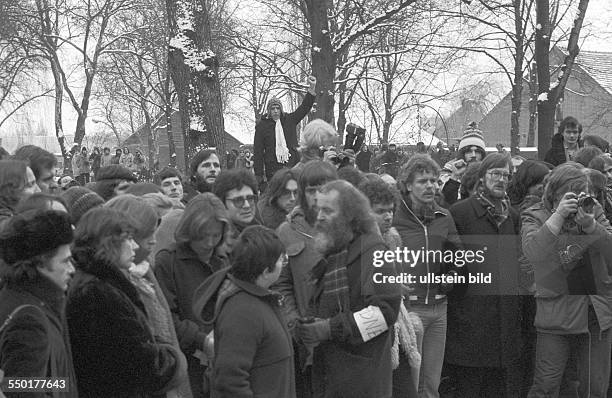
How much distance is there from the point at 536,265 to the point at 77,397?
12.3 feet

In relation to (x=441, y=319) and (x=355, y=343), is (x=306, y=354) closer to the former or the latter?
(x=355, y=343)

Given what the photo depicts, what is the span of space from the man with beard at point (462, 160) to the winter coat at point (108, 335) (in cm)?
436

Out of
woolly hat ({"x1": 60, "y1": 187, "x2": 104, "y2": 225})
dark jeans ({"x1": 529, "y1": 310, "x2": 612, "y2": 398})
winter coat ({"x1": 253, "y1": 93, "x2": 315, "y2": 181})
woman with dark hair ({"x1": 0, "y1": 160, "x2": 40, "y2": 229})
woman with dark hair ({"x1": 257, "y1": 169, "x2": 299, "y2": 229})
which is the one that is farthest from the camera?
winter coat ({"x1": 253, "y1": 93, "x2": 315, "y2": 181})

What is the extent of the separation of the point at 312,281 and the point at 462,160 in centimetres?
388

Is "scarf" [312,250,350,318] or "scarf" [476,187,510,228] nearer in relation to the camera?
"scarf" [312,250,350,318]

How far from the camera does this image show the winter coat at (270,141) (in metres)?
9.20

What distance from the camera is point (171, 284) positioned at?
450 cm

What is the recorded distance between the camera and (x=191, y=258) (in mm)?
4551

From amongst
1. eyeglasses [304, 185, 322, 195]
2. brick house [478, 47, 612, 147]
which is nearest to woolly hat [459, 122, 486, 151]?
eyeglasses [304, 185, 322, 195]

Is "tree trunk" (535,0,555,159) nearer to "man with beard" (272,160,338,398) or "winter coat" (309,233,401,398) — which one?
"man with beard" (272,160,338,398)

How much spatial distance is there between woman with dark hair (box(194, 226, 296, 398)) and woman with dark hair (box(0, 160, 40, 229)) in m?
1.51

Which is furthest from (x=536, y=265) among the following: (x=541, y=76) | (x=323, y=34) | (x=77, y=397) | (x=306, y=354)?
(x=323, y=34)

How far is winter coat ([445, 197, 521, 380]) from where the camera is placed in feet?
19.9

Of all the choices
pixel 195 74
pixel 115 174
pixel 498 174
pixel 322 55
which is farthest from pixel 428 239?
pixel 322 55
